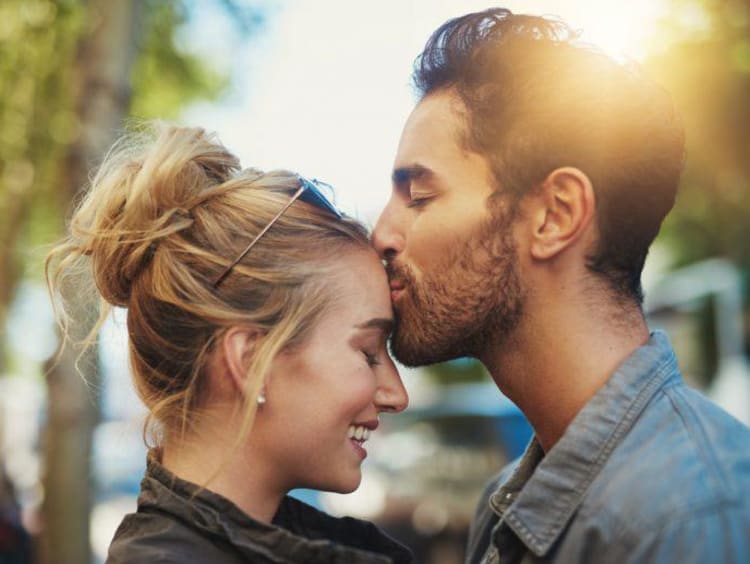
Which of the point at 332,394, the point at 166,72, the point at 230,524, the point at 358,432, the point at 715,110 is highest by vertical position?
the point at 715,110

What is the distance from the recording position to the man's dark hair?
2.70 meters

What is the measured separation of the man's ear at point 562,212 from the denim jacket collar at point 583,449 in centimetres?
35

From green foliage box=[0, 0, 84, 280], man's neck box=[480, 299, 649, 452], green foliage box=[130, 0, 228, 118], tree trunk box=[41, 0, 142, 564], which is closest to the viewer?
man's neck box=[480, 299, 649, 452]

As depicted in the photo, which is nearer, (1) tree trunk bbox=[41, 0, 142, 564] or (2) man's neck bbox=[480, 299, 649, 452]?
(2) man's neck bbox=[480, 299, 649, 452]

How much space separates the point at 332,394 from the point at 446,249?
51cm

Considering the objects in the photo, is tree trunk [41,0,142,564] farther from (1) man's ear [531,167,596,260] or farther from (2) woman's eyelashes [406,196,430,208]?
(1) man's ear [531,167,596,260]

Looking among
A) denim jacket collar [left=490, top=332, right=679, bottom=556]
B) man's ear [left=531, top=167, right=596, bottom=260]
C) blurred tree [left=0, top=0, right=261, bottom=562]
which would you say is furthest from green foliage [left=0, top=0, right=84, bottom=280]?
denim jacket collar [left=490, top=332, right=679, bottom=556]

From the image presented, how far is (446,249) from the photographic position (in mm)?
2807

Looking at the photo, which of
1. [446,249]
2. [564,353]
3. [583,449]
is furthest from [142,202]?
[583,449]

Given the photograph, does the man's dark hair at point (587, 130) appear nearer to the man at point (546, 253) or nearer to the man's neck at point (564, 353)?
the man at point (546, 253)

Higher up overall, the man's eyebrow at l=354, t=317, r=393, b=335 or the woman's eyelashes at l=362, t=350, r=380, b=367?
the man's eyebrow at l=354, t=317, r=393, b=335

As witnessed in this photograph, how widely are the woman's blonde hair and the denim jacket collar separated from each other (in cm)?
73

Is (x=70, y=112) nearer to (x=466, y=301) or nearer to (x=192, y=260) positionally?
(x=192, y=260)

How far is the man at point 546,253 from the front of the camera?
2.44m
